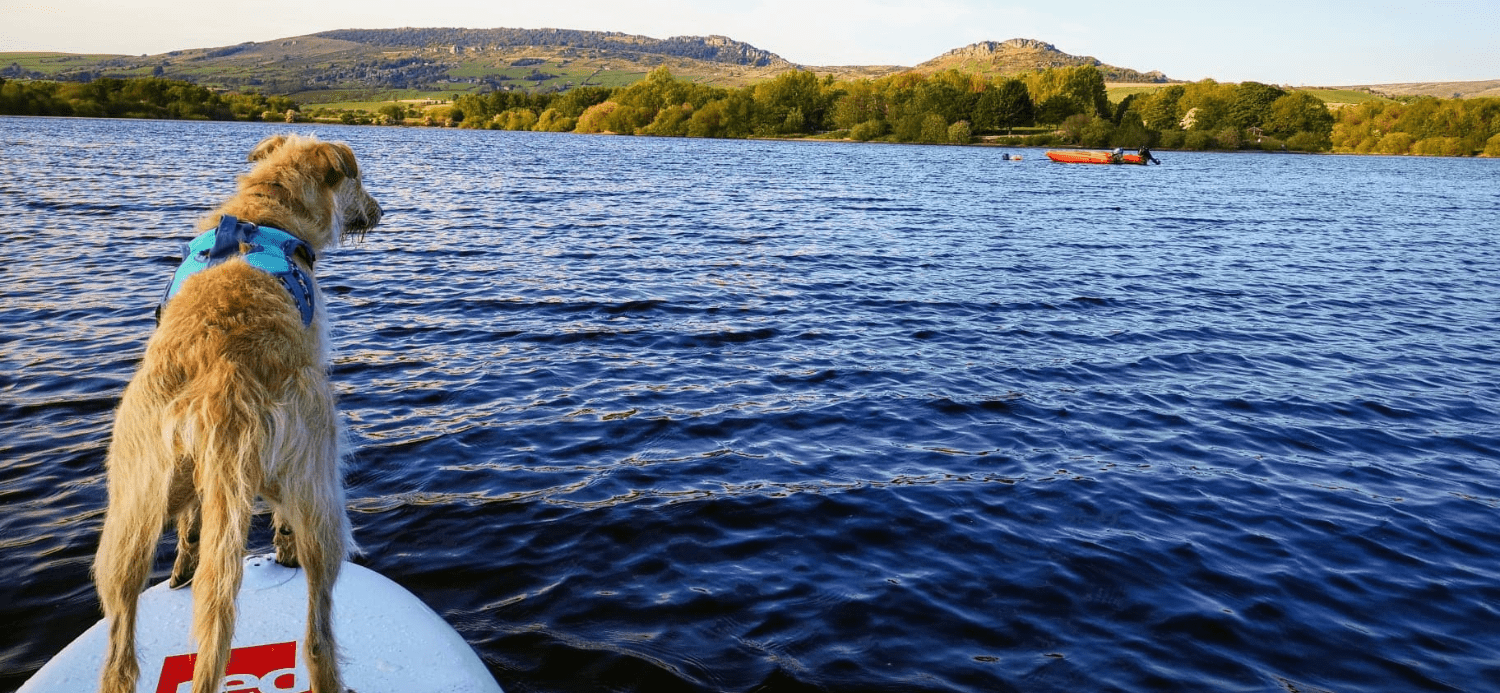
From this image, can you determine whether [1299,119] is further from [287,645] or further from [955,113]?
[287,645]

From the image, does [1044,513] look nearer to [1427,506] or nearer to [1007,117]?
[1427,506]

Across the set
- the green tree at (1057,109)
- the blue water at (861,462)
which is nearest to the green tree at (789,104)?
the green tree at (1057,109)

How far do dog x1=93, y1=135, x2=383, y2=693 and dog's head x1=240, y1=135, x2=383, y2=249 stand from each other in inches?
60.8

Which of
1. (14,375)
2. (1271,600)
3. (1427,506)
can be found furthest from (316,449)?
(1427,506)

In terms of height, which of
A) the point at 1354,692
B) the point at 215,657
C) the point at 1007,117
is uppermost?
the point at 1007,117

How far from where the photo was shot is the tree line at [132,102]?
11162cm

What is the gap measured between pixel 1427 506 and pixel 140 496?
10.6 metres

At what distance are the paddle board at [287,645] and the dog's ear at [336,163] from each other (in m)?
3.05

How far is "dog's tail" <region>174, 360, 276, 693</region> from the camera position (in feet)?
11.2

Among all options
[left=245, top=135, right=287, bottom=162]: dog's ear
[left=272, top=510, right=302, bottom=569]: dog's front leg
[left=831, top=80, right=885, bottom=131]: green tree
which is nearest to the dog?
[left=272, top=510, right=302, bottom=569]: dog's front leg

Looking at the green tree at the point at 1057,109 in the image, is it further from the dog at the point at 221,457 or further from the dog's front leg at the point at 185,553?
the dog at the point at 221,457

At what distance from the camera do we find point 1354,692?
551 centimetres

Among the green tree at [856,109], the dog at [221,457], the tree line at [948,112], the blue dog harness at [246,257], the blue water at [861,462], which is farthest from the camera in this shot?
the green tree at [856,109]

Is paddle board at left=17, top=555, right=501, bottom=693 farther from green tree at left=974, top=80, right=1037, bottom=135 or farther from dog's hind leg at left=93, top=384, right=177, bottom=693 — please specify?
green tree at left=974, top=80, right=1037, bottom=135
